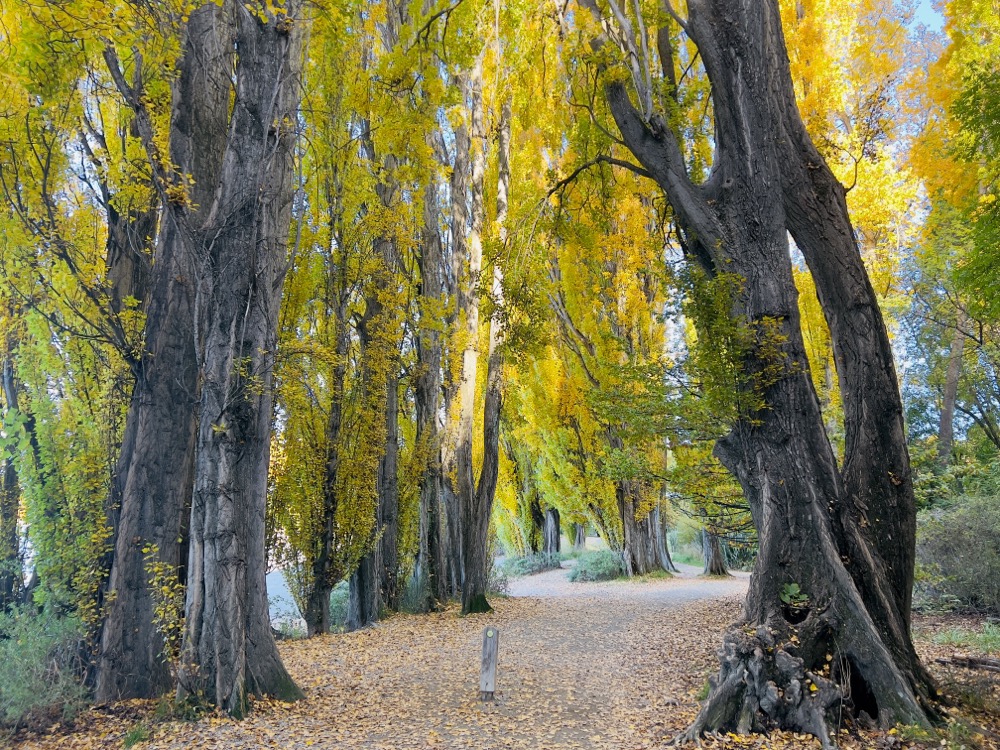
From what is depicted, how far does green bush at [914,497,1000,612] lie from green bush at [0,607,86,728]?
30.9 feet

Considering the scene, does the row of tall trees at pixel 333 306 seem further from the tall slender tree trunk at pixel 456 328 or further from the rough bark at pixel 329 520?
the tall slender tree trunk at pixel 456 328

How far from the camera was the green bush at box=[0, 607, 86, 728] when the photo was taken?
5008mm

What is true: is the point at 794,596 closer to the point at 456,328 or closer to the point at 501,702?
the point at 501,702

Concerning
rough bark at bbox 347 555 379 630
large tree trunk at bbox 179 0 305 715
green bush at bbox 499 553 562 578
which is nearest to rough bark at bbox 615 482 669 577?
green bush at bbox 499 553 562 578

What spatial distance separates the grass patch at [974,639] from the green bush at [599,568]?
1006 centimetres

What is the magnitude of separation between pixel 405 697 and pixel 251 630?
159cm

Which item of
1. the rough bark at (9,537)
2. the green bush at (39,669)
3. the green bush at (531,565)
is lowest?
the green bush at (531,565)

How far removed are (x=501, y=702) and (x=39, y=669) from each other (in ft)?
13.1

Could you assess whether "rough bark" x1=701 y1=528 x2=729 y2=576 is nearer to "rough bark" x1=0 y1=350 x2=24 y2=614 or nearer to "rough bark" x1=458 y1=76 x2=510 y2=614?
"rough bark" x1=458 y1=76 x2=510 y2=614

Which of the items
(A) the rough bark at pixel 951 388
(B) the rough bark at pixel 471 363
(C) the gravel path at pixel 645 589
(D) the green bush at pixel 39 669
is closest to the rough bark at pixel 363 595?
(B) the rough bark at pixel 471 363

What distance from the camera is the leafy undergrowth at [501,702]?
180 inches

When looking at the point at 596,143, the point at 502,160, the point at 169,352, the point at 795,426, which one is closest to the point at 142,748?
the point at 169,352

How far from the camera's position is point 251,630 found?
5449 millimetres

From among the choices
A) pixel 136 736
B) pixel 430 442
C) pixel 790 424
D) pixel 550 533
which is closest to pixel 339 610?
pixel 430 442
